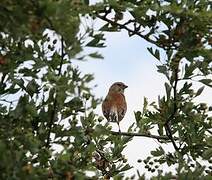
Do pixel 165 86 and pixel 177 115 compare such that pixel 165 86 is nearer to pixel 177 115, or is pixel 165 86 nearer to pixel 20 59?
pixel 177 115

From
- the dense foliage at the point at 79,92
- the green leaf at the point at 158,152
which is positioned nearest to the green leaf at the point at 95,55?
the dense foliage at the point at 79,92

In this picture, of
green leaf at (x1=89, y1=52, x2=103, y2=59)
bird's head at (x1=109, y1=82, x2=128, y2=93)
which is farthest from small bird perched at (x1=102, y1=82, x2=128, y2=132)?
green leaf at (x1=89, y1=52, x2=103, y2=59)

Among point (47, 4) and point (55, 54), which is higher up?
point (55, 54)

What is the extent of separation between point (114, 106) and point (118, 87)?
625 mm

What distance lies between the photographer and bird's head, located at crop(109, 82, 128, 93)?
325 inches

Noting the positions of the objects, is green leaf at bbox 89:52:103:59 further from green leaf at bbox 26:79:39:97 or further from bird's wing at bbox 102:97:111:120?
bird's wing at bbox 102:97:111:120

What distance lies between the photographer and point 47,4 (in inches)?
166

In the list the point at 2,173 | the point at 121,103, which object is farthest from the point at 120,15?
the point at 2,173

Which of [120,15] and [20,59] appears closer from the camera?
[20,59]

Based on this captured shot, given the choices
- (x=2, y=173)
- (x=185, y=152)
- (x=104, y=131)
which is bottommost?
(x=2, y=173)

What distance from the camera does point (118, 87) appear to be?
8367mm

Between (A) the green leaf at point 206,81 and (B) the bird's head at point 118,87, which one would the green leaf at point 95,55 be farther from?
(B) the bird's head at point 118,87

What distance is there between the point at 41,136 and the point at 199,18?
5.70 feet

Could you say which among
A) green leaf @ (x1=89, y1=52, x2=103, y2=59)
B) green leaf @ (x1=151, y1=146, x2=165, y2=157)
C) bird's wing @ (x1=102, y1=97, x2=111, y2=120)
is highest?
bird's wing @ (x1=102, y1=97, x2=111, y2=120)
